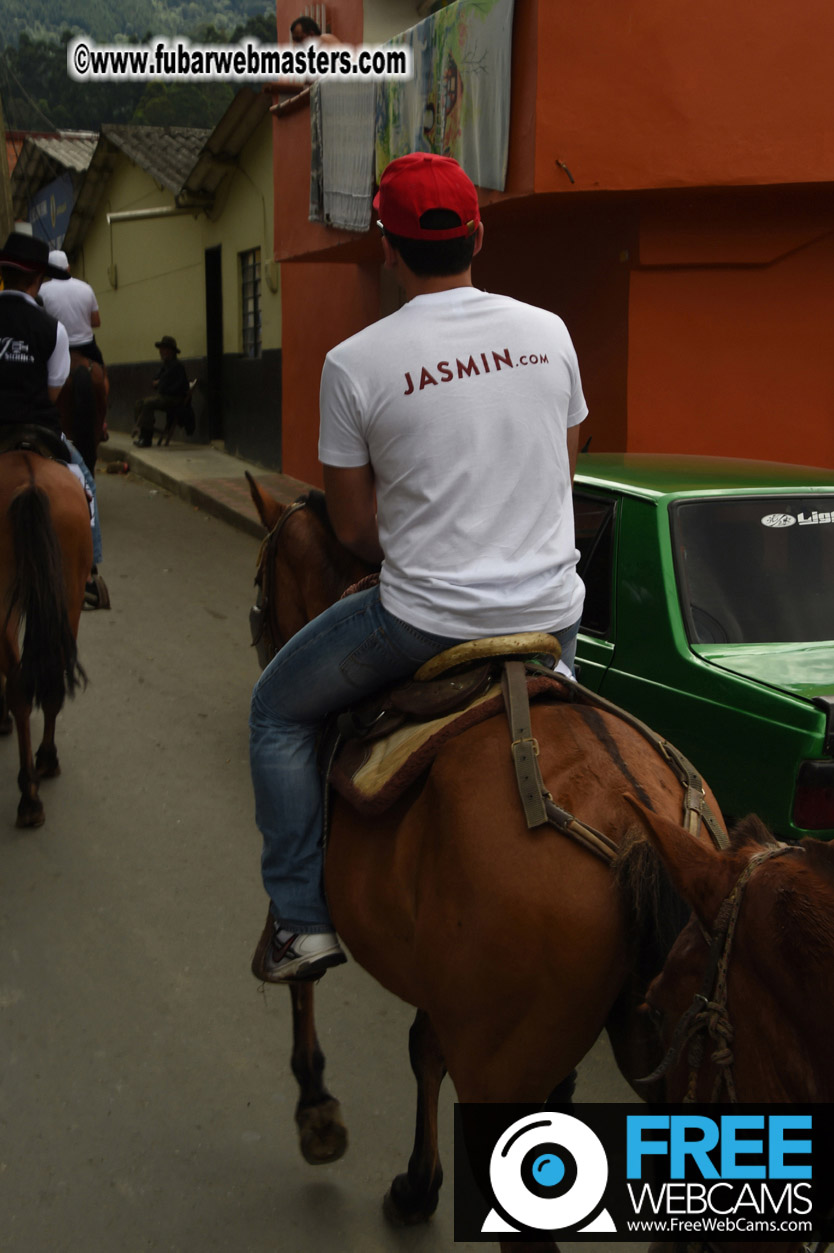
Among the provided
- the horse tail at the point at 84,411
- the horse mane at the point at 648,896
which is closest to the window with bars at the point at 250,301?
the horse tail at the point at 84,411

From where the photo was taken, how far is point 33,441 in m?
5.81

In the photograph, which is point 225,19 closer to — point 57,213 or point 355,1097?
point 57,213

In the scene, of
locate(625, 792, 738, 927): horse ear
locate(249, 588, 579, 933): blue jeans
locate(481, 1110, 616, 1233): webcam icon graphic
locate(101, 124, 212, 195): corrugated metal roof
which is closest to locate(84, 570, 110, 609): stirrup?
locate(249, 588, 579, 933): blue jeans

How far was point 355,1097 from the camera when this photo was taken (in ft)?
11.7

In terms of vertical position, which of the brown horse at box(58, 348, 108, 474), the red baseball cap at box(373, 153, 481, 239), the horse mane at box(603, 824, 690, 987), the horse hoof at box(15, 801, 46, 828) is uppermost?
the red baseball cap at box(373, 153, 481, 239)

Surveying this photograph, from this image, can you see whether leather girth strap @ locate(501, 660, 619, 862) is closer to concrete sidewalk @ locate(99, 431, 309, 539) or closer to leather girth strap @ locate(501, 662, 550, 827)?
leather girth strap @ locate(501, 662, 550, 827)

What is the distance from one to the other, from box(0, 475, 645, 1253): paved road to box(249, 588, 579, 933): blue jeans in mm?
866

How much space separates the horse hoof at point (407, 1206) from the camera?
120 inches

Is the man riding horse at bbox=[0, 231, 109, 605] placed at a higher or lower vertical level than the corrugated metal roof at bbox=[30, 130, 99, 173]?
lower

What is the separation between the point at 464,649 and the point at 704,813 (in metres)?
0.58

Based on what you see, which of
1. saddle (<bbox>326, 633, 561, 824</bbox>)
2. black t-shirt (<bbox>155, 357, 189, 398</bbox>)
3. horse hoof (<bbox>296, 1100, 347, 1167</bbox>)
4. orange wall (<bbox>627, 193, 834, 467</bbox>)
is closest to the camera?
saddle (<bbox>326, 633, 561, 824</bbox>)

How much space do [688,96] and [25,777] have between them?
6.45 m

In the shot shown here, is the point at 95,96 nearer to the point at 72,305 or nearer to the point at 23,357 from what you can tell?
the point at 72,305

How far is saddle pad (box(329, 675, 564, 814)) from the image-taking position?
2342 millimetres
